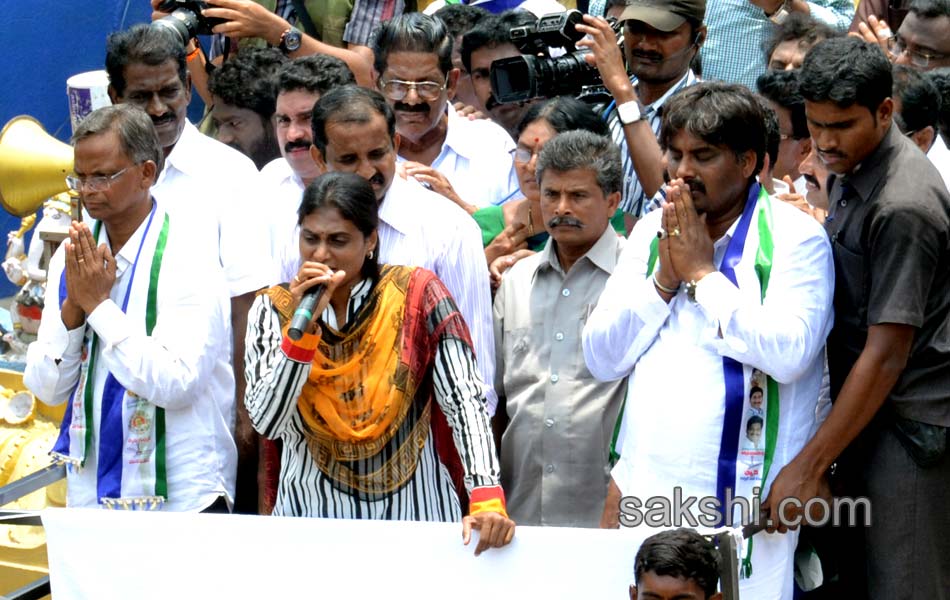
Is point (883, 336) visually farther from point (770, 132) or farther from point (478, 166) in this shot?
point (478, 166)

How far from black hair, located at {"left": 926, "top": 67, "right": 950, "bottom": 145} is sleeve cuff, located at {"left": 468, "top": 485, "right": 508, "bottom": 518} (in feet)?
6.71

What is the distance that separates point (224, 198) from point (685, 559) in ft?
6.43

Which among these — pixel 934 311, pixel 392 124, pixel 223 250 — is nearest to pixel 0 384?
pixel 223 250

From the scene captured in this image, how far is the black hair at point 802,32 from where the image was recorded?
559 centimetres

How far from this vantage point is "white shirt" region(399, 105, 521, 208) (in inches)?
209

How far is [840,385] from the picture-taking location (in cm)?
397

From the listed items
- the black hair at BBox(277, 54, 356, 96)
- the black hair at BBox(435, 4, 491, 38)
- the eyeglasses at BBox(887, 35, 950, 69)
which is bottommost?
the eyeglasses at BBox(887, 35, 950, 69)

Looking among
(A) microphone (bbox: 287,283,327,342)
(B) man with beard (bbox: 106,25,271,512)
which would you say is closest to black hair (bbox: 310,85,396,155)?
(B) man with beard (bbox: 106,25,271,512)

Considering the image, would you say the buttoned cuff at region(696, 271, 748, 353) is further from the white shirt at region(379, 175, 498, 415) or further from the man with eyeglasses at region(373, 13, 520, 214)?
the man with eyeglasses at region(373, 13, 520, 214)

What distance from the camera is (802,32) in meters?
5.62

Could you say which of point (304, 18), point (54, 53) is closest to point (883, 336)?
point (304, 18)

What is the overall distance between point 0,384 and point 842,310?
143 inches

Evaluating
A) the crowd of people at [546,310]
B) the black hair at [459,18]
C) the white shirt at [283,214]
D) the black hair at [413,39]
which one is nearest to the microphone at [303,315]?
the crowd of people at [546,310]

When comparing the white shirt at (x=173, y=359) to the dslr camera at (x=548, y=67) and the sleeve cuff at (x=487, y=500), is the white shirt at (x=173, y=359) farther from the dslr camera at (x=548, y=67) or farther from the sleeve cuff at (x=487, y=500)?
the dslr camera at (x=548, y=67)
